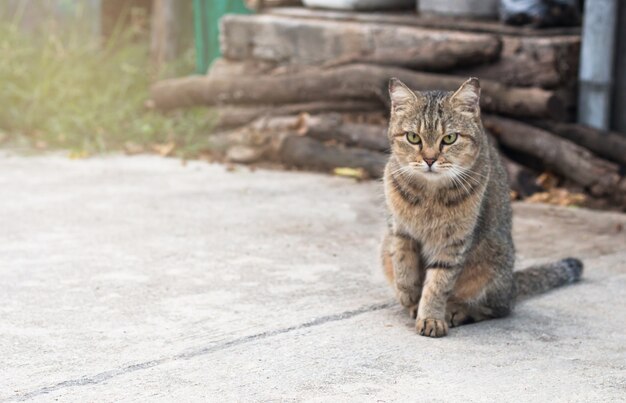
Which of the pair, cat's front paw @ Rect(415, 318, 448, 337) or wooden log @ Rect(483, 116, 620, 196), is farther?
wooden log @ Rect(483, 116, 620, 196)

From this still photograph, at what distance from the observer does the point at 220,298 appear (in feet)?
14.9

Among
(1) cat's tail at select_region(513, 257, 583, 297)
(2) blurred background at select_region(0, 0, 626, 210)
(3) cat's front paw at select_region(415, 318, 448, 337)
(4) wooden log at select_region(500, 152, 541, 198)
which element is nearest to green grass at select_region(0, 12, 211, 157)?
(2) blurred background at select_region(0, 0, 626, 210)

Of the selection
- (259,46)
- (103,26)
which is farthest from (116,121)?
(103,26)

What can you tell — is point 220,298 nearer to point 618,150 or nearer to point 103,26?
point 618,150

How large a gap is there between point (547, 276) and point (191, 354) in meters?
1.77

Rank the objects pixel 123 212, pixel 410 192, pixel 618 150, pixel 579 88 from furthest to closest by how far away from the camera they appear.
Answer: pixel 579 88
pixel 618 150
pixel 123 212
pixel 410 192

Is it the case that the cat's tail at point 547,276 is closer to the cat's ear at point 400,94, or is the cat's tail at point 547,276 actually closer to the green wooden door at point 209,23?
the cat's ear at point 400,94

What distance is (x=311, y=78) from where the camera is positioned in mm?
7742

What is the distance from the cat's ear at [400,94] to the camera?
4.13m

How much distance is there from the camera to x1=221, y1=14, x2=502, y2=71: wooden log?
7.22 meters

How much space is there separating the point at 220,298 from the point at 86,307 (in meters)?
0.58

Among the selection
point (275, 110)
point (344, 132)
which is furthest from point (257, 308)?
point (275, 110)

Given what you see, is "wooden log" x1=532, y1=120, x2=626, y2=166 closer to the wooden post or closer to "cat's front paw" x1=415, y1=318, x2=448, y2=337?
"cat's front paw" x1=415, y1=318, x2=448, y2=337

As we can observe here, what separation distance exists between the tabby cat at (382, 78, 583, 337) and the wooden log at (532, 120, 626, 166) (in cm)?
261
